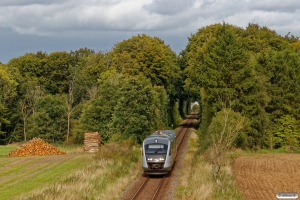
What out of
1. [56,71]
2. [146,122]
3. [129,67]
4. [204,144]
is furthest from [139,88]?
[56,71]

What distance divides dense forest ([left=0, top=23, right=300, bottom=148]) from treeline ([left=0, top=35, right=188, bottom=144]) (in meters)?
0.13

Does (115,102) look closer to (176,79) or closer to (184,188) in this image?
(176,79)

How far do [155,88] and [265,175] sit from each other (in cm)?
3277

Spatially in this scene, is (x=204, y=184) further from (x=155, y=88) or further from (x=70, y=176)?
(x=155, y=88)

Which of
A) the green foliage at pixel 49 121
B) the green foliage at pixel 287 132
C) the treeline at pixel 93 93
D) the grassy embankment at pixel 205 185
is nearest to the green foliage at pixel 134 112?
the treeline at pixel 93 93

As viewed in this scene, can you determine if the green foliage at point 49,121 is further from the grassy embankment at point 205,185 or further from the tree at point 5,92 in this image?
the grassy embankment at point 205,185

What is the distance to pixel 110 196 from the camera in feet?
74.8

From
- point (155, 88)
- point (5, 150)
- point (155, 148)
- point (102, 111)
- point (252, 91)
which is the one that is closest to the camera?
point (155, 148)

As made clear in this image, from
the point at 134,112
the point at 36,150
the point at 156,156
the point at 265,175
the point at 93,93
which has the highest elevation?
the point at 93,93

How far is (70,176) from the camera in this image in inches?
1079

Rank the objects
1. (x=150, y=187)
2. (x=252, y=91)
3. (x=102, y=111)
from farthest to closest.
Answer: (x=102, y=111)
(x=252, y=91)
(x=150, y=187)

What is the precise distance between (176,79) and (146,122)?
1256 inches

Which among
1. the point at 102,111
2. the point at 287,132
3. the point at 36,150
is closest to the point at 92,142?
the point at 36,150

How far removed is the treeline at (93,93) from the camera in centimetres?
4747
